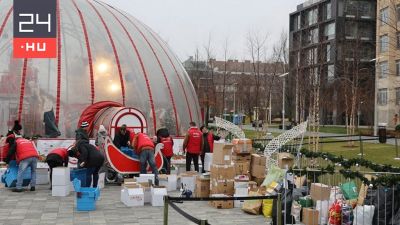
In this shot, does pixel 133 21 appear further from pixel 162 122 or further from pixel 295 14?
pixel 295 14

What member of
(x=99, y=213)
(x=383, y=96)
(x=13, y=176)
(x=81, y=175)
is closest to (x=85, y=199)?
(x=99, y=213)

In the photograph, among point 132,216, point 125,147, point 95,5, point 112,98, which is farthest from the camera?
point 95,5

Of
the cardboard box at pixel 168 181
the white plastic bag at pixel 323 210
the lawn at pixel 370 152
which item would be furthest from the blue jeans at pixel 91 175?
the lawn at pixel 370 152

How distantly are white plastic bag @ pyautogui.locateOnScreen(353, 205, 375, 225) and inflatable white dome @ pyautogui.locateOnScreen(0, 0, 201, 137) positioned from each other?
37.2 ft

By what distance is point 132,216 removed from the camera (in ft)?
32.7

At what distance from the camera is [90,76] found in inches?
738

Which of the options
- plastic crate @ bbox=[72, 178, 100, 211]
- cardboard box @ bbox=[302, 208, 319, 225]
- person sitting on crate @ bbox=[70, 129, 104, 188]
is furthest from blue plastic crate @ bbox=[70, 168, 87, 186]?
cardboard box @ bbox=[302, 208, 319, 225]

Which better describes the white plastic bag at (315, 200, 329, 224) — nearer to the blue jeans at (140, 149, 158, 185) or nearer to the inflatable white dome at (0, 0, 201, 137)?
the blue jeans at (140, 149, 158, 185)

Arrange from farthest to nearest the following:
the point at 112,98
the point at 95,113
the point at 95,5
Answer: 1. the point at 95,5
2. the point at 112,98
3. the point at 95,113

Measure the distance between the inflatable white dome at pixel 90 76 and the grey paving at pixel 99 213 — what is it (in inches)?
254

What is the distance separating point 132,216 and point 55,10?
497 inches

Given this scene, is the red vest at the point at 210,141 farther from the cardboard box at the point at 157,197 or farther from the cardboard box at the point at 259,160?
the cardboard box at the point at 157,197

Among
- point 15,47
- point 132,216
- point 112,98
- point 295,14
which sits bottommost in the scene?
point 132,216

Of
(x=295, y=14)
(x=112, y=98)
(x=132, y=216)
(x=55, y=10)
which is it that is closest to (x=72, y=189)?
(x=132, y=216)
